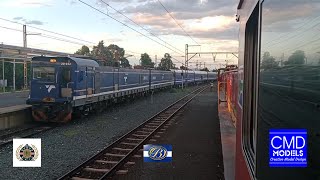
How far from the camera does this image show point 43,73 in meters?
16.6

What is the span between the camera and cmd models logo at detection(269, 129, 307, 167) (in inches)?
60.6

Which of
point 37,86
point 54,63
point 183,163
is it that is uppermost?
point 54,63

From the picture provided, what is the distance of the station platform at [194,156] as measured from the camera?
800 centimetres

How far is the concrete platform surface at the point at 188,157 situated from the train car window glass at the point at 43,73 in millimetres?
6032

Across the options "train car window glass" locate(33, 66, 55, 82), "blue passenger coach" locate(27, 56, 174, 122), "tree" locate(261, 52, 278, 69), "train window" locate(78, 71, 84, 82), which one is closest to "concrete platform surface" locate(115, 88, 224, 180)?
"blue passenger coach" locate(27, 56, 174, 122)

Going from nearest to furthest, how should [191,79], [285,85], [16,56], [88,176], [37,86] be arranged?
[285,85] → [88,176] → [37,86] → [16,56] → [191,79]

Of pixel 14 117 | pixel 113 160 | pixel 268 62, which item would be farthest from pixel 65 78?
pixel 268 62

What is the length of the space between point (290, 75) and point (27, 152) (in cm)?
498

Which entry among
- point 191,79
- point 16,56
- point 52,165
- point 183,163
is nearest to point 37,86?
point 52,165

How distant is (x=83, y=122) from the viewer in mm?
16781

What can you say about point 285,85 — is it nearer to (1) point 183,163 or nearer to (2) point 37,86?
(1) point 183,163

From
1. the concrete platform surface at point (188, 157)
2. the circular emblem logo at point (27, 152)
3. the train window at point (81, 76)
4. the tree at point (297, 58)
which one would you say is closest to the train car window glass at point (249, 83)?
the tree at point (297, 58)

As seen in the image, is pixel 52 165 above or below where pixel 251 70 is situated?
below

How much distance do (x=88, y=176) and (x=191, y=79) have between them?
5545 cm
